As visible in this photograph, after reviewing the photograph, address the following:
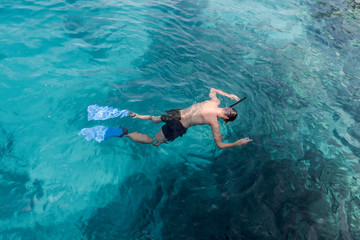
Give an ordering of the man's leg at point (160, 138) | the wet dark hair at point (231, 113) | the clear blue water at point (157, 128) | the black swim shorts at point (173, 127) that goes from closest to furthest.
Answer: the clear blue water at point (157, 128) → the wet dark hair at point (231, 113) → the black swim shorts at point (173, 127) → the man's leg at point (160, 138)

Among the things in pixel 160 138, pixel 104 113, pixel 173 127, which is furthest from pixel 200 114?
pixel 104 113

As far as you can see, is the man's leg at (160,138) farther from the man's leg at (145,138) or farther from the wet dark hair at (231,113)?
the wet dark hair at (231,113)

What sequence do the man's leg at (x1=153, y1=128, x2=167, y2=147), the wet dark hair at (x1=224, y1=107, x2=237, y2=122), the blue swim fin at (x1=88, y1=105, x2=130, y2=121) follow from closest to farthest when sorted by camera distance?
the wet dark hair at (x1=224, y1=107, x2=237, y2=122)
the man's leg at (x1=153, y1=128, x2=167, y2=147)
the blue swim fin at (x1=88, y1=105, x2=130, y2=121)

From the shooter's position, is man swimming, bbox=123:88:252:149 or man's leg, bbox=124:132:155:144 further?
man's leg, bbox=124:132:155:144

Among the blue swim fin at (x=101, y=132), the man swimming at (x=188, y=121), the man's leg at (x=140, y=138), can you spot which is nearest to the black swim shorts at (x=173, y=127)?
the man swimming at (x=188, y=121)

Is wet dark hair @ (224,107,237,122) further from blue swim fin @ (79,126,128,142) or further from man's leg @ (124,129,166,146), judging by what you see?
blue swim fin @ (79,126,128,142)

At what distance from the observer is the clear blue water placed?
4.24 metres

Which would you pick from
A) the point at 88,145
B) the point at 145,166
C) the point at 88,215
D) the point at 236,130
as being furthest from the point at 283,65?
the point at 88,215

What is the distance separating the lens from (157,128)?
578 centimetres

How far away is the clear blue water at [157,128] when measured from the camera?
4.24 meters

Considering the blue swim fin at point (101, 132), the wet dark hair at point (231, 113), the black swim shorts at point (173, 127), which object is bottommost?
the blue swim fin at point (101, 132)

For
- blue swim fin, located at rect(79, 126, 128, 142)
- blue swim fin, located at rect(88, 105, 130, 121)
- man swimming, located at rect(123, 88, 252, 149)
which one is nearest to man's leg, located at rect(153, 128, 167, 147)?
man swimming, located at rect(123, 88, 252, 149)

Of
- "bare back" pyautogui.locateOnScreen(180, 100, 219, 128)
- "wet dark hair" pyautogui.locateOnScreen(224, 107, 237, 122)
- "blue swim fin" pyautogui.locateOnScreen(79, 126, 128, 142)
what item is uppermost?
"wet dark hair" pyautogui.locateOnScreen(224, 107, 237, 122)

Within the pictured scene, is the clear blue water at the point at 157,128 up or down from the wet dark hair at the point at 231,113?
down
